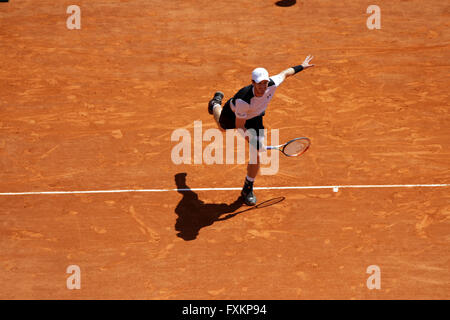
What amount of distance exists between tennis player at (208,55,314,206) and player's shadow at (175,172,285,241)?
0.78 ft

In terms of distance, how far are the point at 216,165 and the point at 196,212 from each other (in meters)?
0.96

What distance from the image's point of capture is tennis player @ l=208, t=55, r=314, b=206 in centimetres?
588

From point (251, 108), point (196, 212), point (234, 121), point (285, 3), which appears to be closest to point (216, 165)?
point (196, 212)

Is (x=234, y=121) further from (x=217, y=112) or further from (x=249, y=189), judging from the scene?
(x=249, y=189)

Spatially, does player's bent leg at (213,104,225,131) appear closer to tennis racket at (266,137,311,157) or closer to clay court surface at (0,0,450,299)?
clay court surface at (0,0,450,299)

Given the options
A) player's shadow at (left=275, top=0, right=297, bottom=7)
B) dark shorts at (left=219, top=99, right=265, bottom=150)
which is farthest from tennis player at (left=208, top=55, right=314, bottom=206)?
player's shadow at (left=275, top=0, right=297, bottom=7)

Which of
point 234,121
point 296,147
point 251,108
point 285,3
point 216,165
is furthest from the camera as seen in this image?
point 285,3

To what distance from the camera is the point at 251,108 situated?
20.1ft

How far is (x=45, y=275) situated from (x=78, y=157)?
6.87 ft

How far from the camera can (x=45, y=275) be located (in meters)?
6.13

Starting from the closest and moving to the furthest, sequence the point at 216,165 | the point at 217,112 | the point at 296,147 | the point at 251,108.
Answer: the point at 251,108 → the point at 296,147 → the point at 217,112 → the point at 216,165

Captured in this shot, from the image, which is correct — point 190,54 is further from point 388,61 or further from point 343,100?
point 388,61

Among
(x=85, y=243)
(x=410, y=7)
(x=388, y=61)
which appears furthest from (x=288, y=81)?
(x=85, y=243)

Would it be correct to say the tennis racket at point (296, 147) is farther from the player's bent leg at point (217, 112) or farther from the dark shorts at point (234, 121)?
the player's bent leg at point (217, 112)
